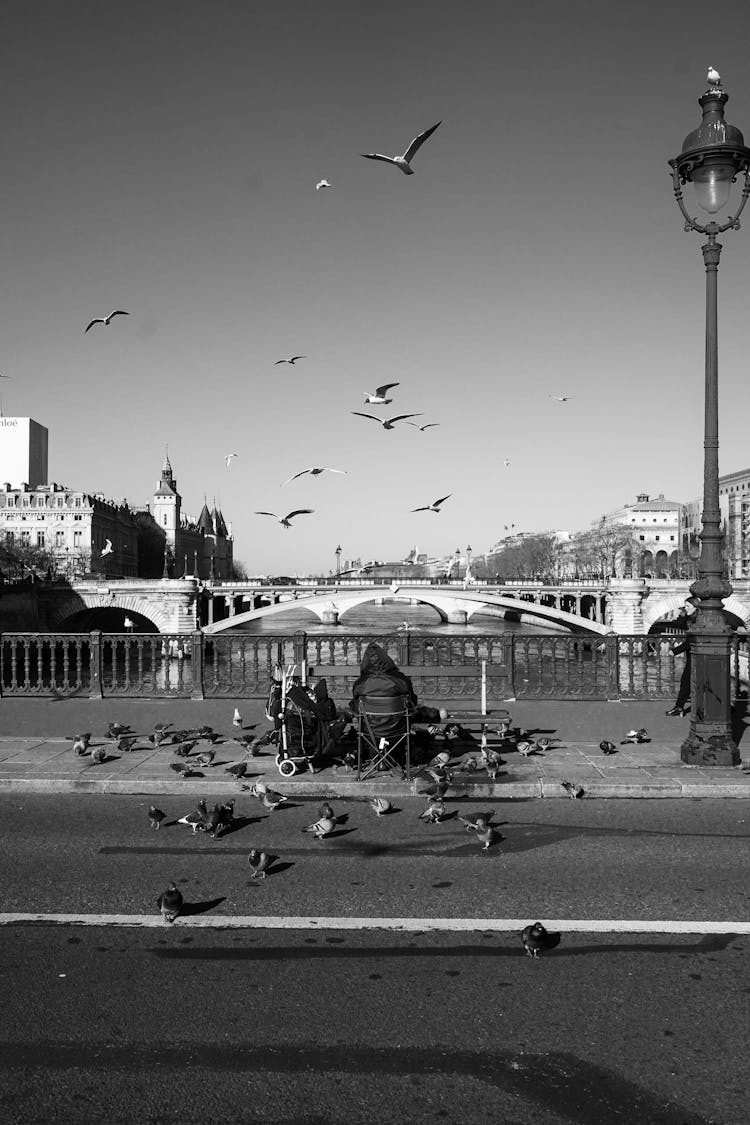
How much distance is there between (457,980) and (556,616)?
63786 millimetres

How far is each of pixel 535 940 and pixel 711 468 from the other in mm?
6505

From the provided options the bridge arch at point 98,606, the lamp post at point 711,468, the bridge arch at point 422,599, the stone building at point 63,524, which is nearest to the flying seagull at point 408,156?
the lamp post at point 711,468

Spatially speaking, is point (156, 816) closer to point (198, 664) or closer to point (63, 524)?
point (198, 664)

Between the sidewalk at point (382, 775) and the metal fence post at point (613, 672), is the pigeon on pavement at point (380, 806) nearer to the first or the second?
the sidewalk at point (382, 775)

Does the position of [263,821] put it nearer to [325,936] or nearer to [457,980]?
[325,936]

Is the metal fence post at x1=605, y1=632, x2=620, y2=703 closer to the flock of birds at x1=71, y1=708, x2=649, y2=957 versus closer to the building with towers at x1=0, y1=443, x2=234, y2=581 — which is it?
the flock of birds at x1=71, y1=708, x2=649, y2=957

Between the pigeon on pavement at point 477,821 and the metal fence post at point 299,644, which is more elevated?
the metal fence post at point 299,644

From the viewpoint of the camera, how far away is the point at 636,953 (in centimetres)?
512

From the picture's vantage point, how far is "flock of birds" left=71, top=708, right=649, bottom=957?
255 inches

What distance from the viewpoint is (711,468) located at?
991 cm

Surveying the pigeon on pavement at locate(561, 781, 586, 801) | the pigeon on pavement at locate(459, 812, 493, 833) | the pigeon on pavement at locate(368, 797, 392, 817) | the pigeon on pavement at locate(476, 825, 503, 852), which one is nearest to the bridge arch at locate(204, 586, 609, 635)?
the pigeon on pavement at locate(561, 781, 586, 801)

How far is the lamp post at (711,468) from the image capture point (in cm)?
979

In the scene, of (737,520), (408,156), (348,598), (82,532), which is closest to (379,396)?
(408,156)

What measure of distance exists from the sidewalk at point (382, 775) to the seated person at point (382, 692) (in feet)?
1.90
